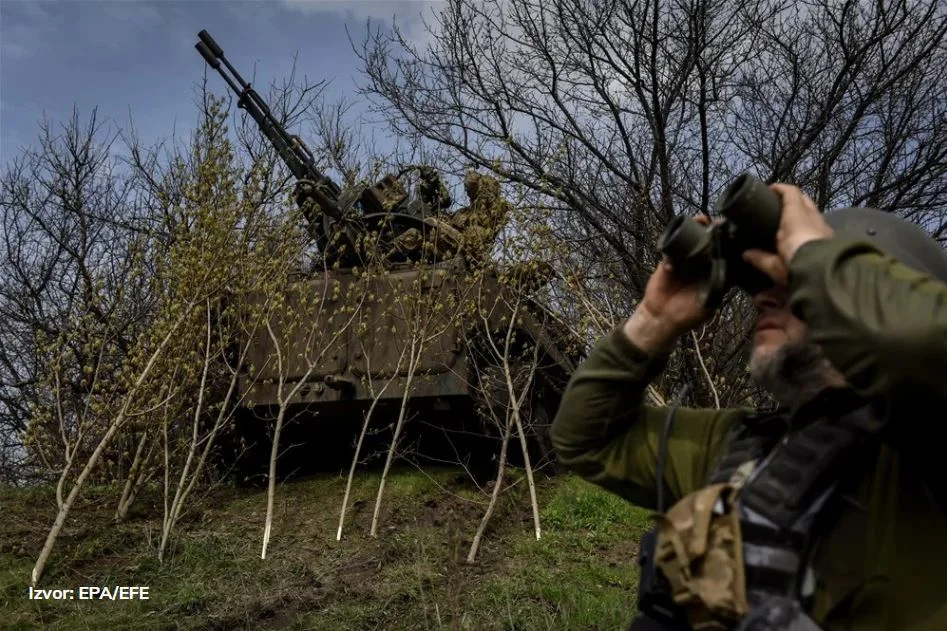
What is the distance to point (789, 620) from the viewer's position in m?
1.42

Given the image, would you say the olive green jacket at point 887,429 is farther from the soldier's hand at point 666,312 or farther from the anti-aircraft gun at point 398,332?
the anti-aircraft gun at point 398,332

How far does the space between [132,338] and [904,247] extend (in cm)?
1040

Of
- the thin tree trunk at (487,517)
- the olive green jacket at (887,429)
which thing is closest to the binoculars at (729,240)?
the olive green jacket at (887,429)

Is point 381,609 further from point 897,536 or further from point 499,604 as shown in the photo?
point 897,536

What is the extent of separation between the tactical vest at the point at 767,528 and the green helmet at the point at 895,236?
29 centimetres

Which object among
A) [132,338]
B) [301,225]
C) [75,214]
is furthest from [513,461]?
[75,214]

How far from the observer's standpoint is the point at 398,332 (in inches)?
339

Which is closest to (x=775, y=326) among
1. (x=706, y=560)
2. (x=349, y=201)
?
(x=706, y=560)

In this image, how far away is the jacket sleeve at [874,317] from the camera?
135 centimetres

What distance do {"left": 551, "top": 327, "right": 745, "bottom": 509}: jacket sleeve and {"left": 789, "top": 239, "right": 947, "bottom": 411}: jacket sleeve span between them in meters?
0.49

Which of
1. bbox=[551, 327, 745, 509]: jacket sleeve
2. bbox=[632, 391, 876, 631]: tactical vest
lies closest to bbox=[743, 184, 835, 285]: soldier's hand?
bbox=[632, 391, 876, 631]: tactical vest

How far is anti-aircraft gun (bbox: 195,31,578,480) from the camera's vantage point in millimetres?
8336

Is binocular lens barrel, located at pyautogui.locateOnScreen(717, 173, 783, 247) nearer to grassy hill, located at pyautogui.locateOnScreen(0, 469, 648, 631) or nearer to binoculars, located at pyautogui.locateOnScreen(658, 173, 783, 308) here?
binoculars, located at pyautogui.locateOnScreen(658, 173, 783, 308)

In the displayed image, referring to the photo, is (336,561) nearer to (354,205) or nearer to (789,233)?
(354,205)
